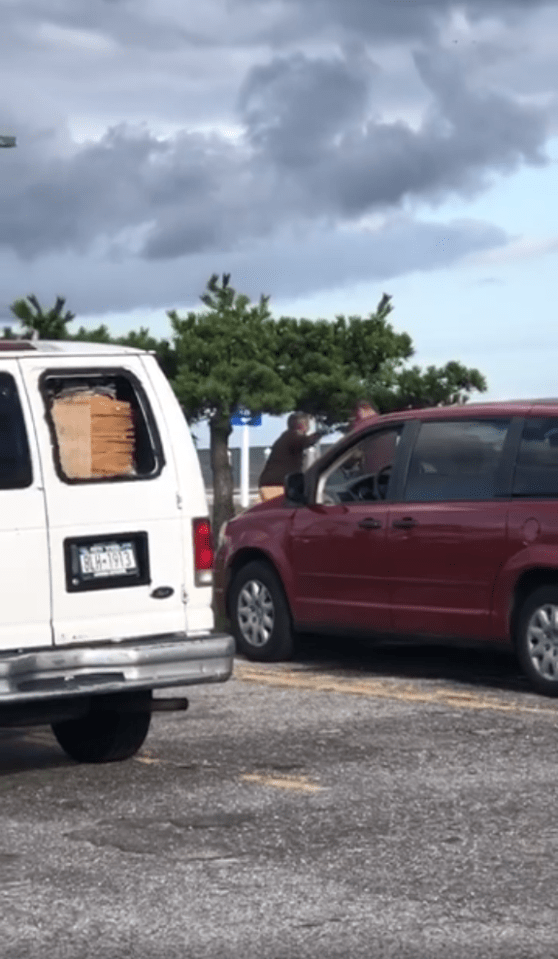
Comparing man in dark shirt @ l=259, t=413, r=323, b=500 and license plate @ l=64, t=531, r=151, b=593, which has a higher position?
man in dark shirt @ l=259, t=413, r=323, b=500

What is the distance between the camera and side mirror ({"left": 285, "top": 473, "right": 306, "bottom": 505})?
45.0 feet

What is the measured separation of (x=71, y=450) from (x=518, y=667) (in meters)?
5.46

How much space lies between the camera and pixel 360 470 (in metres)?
13.7

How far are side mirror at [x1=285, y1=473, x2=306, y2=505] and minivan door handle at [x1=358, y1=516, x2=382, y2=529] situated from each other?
0.74 metres

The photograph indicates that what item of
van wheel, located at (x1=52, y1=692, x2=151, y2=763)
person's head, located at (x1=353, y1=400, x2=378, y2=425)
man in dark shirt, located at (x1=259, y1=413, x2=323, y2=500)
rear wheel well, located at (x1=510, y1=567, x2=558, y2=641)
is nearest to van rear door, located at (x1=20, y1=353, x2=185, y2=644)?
van wheel, located at (x1=52, y1=692, x2=151, y2=763)

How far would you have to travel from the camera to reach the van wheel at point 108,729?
30.5 feet

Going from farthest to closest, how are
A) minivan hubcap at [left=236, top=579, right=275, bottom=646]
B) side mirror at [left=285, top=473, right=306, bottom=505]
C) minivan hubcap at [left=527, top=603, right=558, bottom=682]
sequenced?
minivan hubcap at [left=236, top=579, right=275, bottom=646]
side mirror at [left=285, top=473, right=306, bottom=505]
minivan hubcap at [left=527, top=603, right=558, bottom=682]

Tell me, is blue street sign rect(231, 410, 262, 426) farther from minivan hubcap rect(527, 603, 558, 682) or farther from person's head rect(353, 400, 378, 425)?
minivan hubcap rect(527, 603, 558, 682)

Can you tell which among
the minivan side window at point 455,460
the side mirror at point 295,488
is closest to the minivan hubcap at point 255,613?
the side mirror at point 295,488

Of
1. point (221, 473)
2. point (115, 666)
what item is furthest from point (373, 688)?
point (221, 473)

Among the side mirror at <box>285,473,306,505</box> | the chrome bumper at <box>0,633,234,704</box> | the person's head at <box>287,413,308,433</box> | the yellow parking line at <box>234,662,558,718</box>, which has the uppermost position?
the person's head at <box>287,413,308,433</box>

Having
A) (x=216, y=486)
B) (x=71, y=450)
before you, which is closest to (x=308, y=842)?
(x=71, y=450)

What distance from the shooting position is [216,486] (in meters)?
34.7

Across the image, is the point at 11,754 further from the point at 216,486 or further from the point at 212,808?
the point at 216,486
